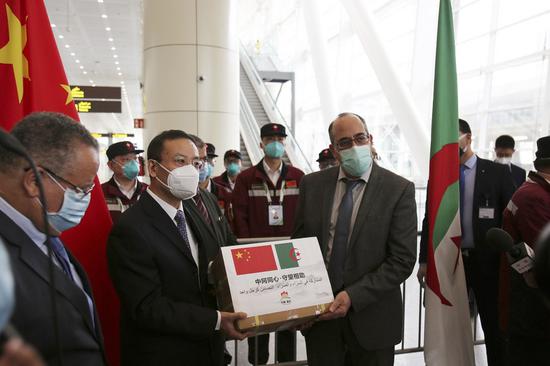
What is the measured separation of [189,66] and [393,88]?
388 cm

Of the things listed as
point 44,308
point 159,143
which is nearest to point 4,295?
point 44,308

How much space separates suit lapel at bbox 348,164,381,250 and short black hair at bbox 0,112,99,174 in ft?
4.65

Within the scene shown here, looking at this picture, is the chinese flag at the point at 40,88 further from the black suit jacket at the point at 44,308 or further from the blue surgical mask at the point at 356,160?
the blue surgical mask at the point at 356,160

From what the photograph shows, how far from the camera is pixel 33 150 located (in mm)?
1405

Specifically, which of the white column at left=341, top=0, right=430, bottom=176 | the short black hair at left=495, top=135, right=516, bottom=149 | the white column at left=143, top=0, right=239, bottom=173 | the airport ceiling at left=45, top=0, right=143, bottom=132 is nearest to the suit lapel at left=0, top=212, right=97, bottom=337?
→ the short black hair at left=495, top=135, right=516, bottom=149

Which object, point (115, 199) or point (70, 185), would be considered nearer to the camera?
point (70, 185)

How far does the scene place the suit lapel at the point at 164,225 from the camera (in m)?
2.09

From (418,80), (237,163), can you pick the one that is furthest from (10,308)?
(418,80)

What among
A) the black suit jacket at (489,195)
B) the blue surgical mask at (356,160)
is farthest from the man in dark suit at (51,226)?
the black suit jacket at (489,195)

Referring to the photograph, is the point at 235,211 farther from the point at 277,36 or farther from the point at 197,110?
the point at 277,36

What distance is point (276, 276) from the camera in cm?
208

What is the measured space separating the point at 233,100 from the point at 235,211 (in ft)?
16.6

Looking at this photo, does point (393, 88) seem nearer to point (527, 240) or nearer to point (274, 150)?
point (274, 150)

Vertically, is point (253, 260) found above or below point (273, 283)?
above
